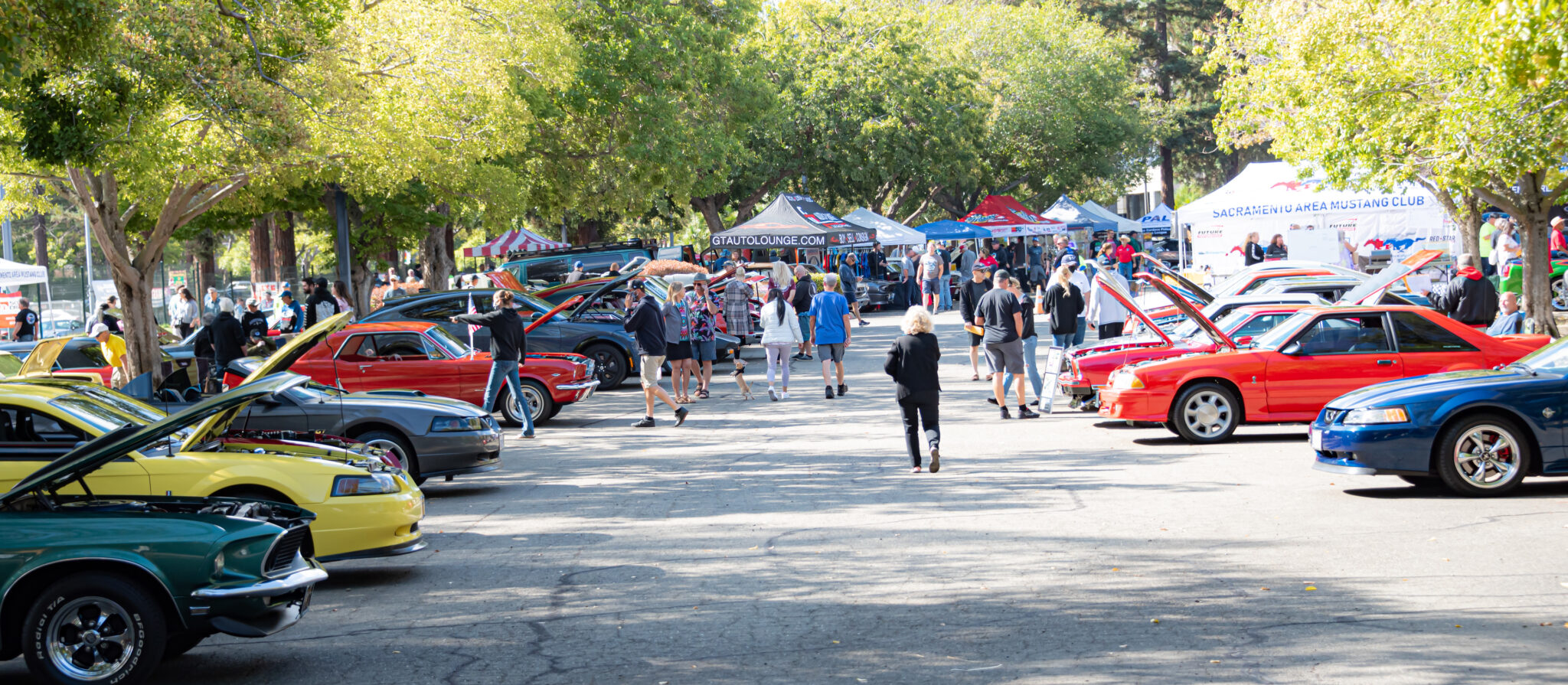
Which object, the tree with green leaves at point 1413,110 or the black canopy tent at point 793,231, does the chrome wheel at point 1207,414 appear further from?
the black canopy tent at point 793,231

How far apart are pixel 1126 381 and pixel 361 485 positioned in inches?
306

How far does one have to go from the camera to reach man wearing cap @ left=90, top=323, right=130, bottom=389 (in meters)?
17.7

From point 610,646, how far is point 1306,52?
55.7 feet

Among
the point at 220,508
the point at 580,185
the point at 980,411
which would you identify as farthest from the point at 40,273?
the point at 220,508

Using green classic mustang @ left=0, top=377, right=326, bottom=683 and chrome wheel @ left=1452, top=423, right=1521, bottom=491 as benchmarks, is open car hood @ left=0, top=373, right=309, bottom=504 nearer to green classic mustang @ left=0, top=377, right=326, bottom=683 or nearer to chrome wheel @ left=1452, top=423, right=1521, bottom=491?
green classic mustang @ left=0, top=377, right=326, bottom=683

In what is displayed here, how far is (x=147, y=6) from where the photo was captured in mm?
12742

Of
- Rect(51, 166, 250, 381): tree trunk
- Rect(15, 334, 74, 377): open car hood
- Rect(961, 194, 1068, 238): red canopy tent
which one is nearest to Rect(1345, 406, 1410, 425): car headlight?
Rect(51, 166, 250, 381): tree trunk

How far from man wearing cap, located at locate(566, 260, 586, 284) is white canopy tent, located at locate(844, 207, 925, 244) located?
10.4 metres

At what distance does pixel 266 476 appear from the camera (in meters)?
7.69

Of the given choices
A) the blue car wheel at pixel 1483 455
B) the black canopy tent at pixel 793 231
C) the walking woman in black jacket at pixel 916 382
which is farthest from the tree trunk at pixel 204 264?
the blue car wheel at pixel 1483 455

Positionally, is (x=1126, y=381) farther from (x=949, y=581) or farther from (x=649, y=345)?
(x=949, y=581)

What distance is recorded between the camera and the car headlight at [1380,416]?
9.42 m

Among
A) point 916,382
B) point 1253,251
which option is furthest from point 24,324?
point 1253,251

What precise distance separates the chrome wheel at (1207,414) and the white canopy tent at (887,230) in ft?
84.8
